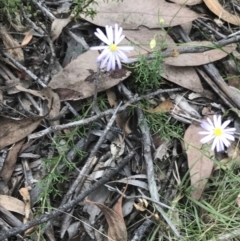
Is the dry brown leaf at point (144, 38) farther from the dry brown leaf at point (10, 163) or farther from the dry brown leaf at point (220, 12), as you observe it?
the dry brown leaf at point (10, 163)

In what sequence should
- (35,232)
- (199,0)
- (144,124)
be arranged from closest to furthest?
(35,232)
(144,124)
(199,0)

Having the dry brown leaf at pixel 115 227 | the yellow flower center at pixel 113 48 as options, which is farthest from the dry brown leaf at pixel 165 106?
the dry brown leaf at pixel 115 227

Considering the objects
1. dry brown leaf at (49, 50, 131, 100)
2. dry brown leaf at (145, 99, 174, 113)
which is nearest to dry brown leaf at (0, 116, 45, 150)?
dry brown leaf at (49, 50, 131, 100)

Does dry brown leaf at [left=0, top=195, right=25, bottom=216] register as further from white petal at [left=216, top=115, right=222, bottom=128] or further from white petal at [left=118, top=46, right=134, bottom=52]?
white petal at [left=216, top=115, right=222, bottom=128]

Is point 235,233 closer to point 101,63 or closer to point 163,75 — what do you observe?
point 163,75

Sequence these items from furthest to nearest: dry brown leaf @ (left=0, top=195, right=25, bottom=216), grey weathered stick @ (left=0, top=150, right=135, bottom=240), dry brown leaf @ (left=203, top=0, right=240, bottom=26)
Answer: dry brown leaf @ (left=203, top=0, right=240, bottom=26)
dry brown leaf @ (left=0, top=195, right=25, bottom=216)
grey weathered stick @ (left=0, top=150, right=135, bottom=240)

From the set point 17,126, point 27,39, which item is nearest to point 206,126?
point 17,126

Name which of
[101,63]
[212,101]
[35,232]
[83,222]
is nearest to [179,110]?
[212,101]
